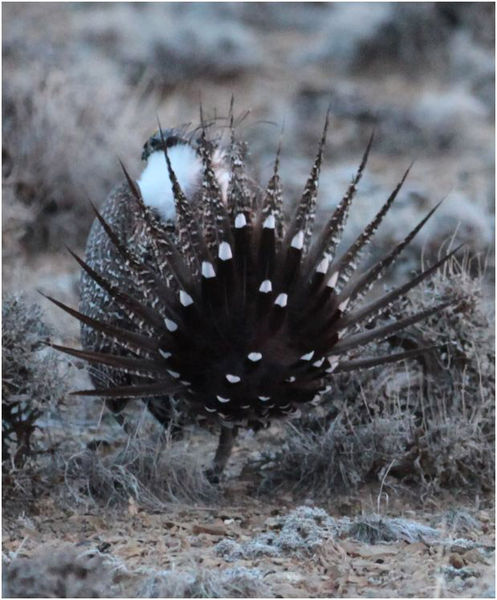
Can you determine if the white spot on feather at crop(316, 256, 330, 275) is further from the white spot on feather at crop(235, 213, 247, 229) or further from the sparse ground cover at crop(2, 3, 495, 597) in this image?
the sparse ground cover at crop(2, 3, 495, 597)

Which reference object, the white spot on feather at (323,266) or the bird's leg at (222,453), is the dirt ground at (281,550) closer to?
the bird's leg at (222,453)

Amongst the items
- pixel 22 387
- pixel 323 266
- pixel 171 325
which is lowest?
pixel 22 387

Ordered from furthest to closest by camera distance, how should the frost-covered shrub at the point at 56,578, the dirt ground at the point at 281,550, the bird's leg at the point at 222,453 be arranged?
the bird's leg at the point at 222,453 < the dirt ground at the point at 281,550 < the frost-covered shrub at the point at 56,578

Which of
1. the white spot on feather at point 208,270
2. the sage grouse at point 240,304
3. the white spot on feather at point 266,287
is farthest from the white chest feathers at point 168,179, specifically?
the white spot on feather at point 266,287

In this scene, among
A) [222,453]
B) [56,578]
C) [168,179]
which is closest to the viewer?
[56,578]

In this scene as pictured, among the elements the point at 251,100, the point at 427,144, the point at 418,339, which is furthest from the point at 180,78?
the point at 418,339

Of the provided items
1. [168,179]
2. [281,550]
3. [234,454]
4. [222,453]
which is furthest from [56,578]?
[234,454]

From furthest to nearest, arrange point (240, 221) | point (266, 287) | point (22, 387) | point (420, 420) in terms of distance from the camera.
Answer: point (420, 420), point (22, 387), point (240, 221), point (266, 287)

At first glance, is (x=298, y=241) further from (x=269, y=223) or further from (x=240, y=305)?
(x=240, y=305)
